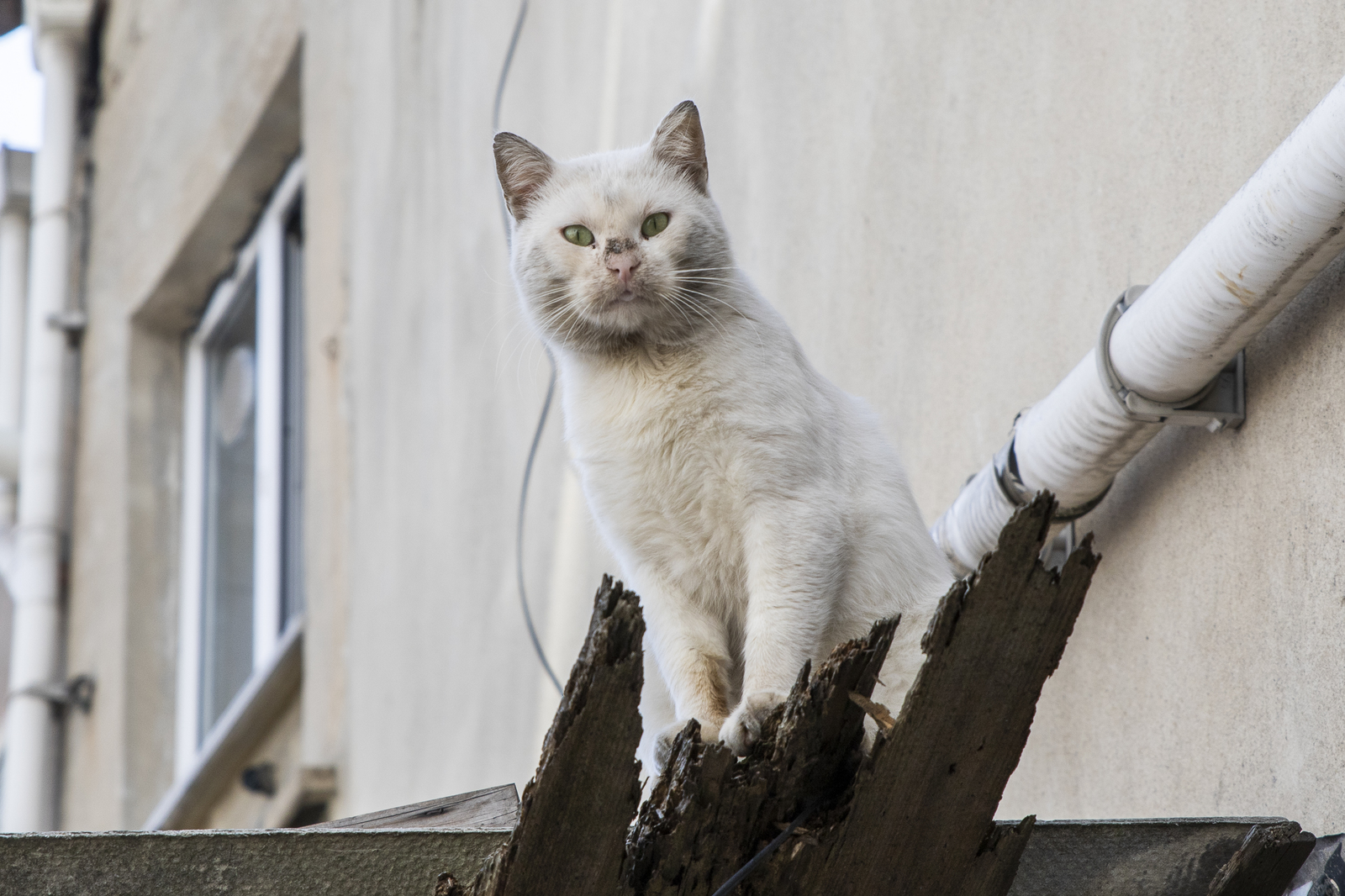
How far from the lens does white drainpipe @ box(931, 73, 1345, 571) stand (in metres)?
1.16

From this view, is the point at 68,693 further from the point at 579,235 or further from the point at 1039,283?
the point at 1039,283

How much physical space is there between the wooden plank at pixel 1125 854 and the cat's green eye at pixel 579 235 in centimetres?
88

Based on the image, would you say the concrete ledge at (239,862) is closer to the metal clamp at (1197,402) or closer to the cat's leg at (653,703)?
the cat's leg at (653,703)

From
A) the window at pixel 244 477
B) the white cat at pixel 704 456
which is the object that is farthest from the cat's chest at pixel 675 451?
the window at pixel 244 477

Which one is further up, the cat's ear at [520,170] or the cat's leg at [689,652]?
the cat's ear at [520,170]

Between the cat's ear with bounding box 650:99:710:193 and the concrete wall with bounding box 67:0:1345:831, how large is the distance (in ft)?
1.62

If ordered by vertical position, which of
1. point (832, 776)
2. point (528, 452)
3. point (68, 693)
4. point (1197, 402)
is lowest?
point (68, 693)

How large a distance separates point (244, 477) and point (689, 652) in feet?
17.8

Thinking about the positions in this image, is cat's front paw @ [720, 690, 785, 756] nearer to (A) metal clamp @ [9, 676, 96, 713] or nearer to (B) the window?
(B) the window

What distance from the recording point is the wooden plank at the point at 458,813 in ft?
4.62

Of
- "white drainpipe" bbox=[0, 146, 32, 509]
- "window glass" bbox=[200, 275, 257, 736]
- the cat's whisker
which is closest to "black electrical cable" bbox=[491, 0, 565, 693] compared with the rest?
the cat's whisker

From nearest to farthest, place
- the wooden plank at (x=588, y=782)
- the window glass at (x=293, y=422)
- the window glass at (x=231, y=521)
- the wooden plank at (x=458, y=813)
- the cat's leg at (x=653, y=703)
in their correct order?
the wooden plank at (x=588, y=782), the wooden plank at (x=458, y=813), the cat's leg at (x=653, y=703), the window glass at (x=293, y=422), the window glass at (x=231, y=521)

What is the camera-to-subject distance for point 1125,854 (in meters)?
1.12

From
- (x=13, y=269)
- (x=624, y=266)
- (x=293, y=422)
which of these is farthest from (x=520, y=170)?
(x=13, y=269)
